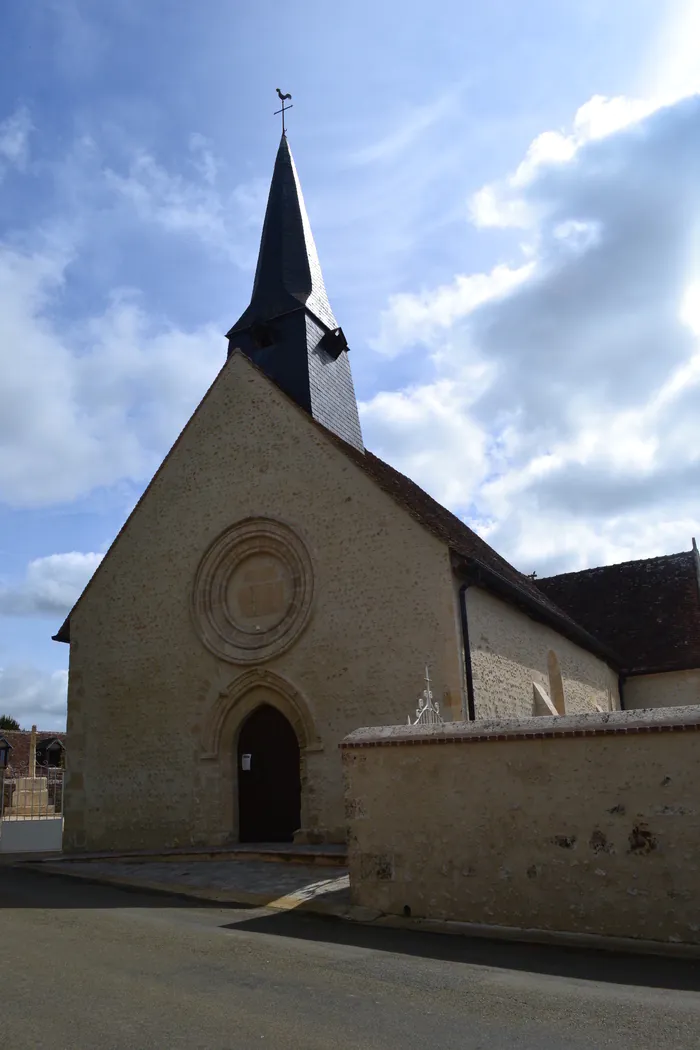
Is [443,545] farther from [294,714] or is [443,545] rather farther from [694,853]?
[694,853]

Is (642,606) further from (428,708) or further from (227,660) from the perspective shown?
(428,708)

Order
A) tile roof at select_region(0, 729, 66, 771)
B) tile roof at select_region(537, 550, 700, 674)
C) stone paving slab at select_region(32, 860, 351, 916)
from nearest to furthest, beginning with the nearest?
stone paving slab at select_region(32, 860, 351, 916)
tile roof at select_region(537, 550, 700, 674)
tile roof at select_region(0, 729, 66, 771)

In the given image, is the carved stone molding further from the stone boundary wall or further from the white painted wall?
the white painted wall

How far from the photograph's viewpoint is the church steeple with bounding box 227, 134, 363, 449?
16.0m

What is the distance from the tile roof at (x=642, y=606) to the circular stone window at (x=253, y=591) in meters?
11.0

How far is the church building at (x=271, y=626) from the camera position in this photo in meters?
12.2

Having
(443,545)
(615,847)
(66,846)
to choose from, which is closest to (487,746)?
(615,847)

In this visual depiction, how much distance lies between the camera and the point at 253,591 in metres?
14.0

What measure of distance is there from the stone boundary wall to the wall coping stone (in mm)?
11

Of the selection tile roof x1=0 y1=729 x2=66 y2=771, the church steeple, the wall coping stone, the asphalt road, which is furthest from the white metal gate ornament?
tile roof x1=0 y1=729 x2=66 y2=771

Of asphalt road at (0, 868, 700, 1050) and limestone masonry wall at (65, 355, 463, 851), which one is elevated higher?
limestone masonry wall at (65, 355, 463, 851)

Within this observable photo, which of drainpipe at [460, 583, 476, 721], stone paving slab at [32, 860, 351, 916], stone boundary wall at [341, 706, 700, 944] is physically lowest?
stone paving slab at [32, 860, 351, 916]

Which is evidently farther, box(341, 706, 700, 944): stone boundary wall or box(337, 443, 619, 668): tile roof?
box(337, 443, 619, 668): tile roof

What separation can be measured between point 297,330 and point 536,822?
11.3 metres
